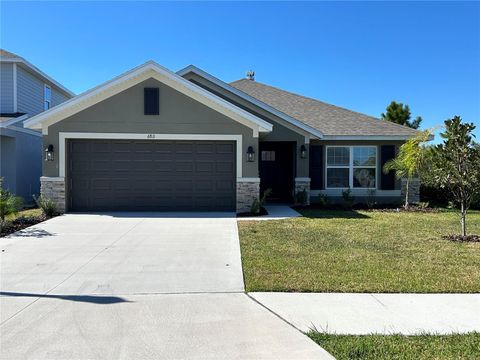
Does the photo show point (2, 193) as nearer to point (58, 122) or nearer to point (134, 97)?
point (58, 122)

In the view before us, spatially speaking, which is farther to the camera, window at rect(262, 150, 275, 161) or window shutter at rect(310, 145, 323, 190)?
window at rect(262, 150, 275, 161)

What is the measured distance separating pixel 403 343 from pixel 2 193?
10498mm

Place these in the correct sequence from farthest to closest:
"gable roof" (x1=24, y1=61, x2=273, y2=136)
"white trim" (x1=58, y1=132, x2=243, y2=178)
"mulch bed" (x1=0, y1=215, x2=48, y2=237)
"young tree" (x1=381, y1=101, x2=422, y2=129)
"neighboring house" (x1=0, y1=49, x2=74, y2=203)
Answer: "young tree" (x1=381, y1=101, x2=422, y2=129) < "neighboring house" (x1=0, y1=49, x2=74, y2=203) < "white trim" (x1=58, y1=132, x2=243, y2=178) < "gable roof" (x1=24, y1=61, x2=273, y2=136) < "mulch bed" (x1=0, y1=215, x2=48, y2=237)

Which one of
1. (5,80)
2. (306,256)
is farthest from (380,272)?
(5,80)

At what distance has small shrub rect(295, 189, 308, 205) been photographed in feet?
51.6

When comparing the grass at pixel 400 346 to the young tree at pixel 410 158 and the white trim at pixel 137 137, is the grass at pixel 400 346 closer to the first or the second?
the white trim at pixel 137 137

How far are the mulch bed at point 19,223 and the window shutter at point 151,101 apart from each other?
448 centimetres

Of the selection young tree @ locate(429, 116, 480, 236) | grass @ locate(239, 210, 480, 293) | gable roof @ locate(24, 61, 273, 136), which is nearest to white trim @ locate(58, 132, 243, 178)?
gable roof @ locate(24, 61, 273, 136)

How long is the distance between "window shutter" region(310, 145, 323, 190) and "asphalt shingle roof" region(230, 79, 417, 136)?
80 cm

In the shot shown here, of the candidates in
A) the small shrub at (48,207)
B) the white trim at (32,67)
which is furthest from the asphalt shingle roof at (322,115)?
the small shrub at (48,207)

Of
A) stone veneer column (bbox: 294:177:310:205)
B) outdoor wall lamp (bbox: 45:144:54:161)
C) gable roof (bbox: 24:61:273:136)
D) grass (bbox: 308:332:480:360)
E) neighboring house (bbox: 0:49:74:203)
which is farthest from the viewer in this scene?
neighboring house (bbox: 0:49:74:203)

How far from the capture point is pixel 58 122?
12.9 meters

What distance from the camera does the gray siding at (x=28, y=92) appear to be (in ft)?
57.2

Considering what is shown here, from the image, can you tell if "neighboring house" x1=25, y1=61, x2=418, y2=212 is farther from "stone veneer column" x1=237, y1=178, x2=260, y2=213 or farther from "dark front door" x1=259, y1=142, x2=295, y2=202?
"dark front door" x1=259, y1=142, x2=295, y2=202
